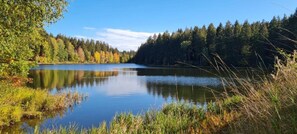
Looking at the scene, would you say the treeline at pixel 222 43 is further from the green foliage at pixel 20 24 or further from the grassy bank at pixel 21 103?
the green foliage at pixel 20 24

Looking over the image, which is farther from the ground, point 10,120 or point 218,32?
point 218,32

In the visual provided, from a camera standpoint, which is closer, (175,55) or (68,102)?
(68,102)

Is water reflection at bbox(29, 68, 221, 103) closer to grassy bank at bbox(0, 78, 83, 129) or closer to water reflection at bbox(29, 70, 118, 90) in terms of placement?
water reflection at bbox(29, 70, 118, 90)

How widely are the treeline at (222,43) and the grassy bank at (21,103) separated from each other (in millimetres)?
39783

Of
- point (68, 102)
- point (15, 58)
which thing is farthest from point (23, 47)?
point (68, 102)

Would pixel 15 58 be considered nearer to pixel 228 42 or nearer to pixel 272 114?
pixel 272 114

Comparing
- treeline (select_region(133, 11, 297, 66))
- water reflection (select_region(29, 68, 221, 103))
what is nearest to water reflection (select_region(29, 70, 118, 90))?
water reflection (select_region(29, 68, 221, 103))

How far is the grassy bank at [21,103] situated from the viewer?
50.0 ft

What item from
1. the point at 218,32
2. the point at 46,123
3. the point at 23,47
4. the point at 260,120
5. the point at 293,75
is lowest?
→ the point at 46,123

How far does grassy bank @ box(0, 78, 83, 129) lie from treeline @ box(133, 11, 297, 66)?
131 feet

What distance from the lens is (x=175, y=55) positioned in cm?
13000

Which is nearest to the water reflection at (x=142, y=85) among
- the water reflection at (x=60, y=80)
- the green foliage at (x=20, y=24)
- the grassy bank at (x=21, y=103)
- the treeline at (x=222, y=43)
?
the water reflection at (x=60, y=80)

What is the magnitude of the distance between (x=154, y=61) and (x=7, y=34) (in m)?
146

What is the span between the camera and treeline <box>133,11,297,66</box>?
225 feet
